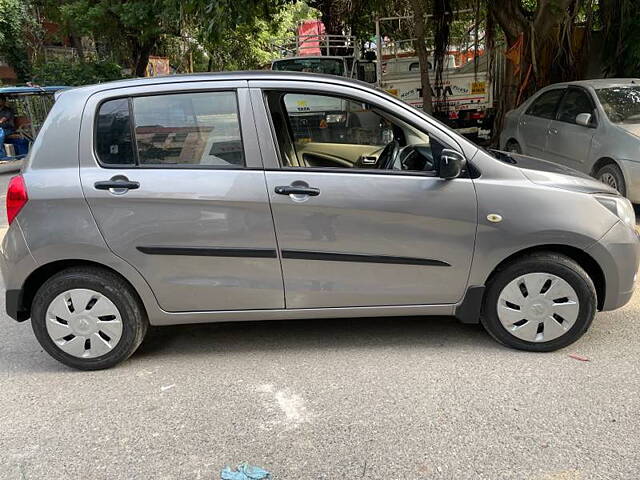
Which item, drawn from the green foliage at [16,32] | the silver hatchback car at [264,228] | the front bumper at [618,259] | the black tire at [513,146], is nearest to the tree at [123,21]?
the green foliage at [16,32]

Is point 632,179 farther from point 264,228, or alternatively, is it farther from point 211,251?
point 211,251

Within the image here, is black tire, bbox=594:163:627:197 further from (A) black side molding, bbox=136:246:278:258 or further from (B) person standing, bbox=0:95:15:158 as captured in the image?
(B) person standing, bbox=0:95:15:158

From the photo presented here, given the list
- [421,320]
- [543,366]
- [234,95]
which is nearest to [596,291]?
[543,366]

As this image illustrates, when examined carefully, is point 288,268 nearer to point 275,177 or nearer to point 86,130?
point 275,177

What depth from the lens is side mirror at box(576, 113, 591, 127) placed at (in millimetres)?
6719

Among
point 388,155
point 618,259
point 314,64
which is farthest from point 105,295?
point 314,64

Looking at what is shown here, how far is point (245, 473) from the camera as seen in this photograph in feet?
8.39

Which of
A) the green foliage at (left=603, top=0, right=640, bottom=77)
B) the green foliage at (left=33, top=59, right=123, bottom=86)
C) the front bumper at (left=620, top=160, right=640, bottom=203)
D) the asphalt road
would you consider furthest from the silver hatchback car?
the green foliage at (left=33, top=59, right=123, bottom=86)

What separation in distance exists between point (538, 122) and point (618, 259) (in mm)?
5048

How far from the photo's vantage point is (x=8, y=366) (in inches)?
147

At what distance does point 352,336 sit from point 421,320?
576 millimetres

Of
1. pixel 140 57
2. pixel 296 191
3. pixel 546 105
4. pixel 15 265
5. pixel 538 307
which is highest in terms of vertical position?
pixel 140 57

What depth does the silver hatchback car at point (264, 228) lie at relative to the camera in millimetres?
3357

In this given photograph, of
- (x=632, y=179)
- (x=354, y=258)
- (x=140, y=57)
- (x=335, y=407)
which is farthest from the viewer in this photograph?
(x=140, y=57)
